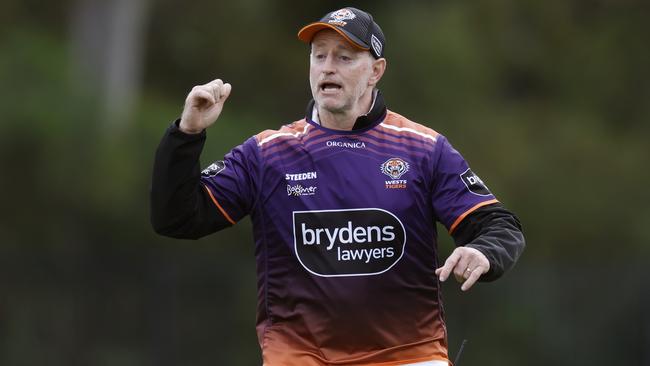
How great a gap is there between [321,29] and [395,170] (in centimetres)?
78

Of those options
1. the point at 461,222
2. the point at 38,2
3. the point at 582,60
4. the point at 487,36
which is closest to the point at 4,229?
the point at 38,2

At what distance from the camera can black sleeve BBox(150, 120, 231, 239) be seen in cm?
583

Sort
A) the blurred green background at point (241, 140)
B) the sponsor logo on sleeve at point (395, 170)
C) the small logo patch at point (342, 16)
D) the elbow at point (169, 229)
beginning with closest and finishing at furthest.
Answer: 1. the elbow at point (169, 229)
2. the sponsor logo on sleeve at point (395, 170)
3. the small logo patch at point (342, 16)
4. the blurred green background at point (241, 140)

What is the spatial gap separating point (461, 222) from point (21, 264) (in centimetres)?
989

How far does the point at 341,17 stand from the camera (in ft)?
20.6

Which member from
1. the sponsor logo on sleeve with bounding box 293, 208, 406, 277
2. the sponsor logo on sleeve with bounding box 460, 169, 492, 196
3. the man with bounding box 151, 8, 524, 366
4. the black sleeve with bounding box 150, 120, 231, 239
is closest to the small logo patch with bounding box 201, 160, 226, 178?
the man with bounding box 151, 8, 524, 366

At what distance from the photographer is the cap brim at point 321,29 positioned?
20.3 feet

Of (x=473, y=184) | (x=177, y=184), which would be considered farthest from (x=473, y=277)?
(x=177, y=184)

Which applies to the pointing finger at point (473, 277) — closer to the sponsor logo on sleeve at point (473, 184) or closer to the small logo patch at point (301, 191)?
the sponsor logo on sleeve at point (473, 184)

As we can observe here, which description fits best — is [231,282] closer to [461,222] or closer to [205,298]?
[205,298]

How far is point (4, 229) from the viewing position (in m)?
18.2

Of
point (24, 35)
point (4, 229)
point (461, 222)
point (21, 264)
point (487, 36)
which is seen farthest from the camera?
point (487, 36)

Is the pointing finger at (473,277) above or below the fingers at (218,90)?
below

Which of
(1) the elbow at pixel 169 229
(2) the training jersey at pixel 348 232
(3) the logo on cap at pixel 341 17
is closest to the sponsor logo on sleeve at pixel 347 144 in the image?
(2) the training jersey at pixel 348 232
